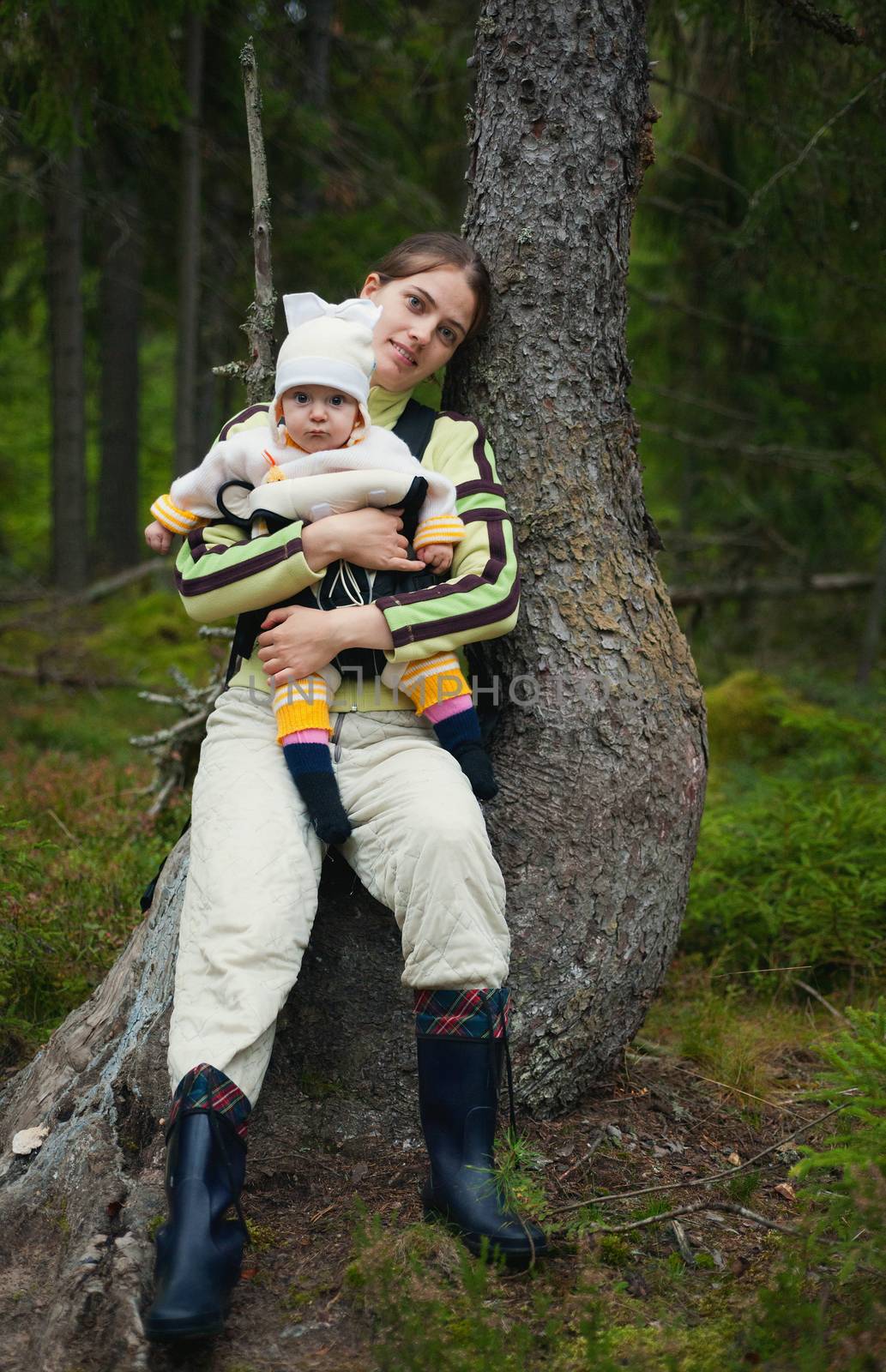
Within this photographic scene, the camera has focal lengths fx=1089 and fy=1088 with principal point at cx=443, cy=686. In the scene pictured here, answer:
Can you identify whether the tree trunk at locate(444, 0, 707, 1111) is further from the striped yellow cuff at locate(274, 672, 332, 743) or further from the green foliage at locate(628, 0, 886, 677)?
the green foliage at locate(628, 0, 886, 677)

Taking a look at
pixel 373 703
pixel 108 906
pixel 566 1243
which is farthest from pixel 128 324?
pixel 566 1243

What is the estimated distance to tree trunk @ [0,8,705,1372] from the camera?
3127 millimetres

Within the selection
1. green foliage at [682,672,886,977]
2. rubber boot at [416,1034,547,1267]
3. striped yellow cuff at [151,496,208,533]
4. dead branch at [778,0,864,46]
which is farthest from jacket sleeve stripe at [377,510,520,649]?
dead branch at [778,0,864,46]

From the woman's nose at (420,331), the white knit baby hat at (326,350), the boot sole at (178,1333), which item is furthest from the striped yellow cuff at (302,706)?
the boot sole at (178,1333)

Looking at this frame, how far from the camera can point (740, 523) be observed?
10781 millimetres

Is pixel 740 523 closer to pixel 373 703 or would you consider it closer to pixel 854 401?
pixel 854 401

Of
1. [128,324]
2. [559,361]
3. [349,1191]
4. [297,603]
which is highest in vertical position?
[128,324]

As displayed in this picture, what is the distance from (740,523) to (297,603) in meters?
8.52

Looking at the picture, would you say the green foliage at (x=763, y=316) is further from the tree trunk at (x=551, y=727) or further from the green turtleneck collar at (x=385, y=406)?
the green turtleneck collar at (x=385, y=406)

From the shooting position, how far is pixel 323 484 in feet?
9.87

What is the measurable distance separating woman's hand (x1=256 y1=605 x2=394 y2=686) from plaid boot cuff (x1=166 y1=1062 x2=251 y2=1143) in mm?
994

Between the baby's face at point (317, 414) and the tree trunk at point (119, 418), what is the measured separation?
9.36 metres

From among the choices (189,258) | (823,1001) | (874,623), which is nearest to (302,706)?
(823,1001)

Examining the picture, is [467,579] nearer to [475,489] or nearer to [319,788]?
[475,489]
